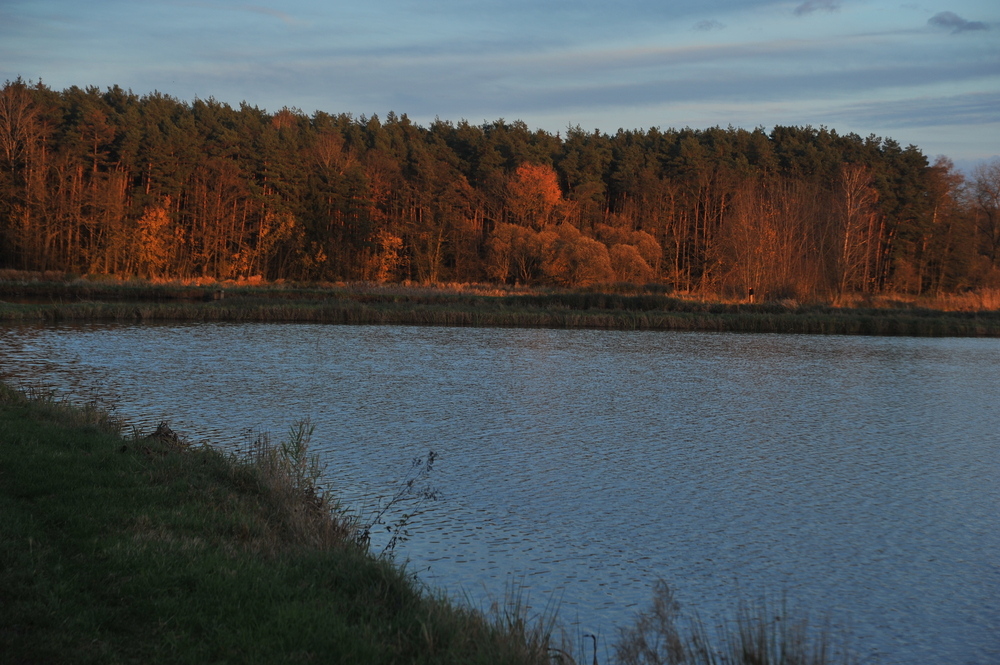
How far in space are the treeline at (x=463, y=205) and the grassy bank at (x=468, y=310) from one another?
792 cm

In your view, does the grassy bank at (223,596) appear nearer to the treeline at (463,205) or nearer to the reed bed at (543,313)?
the reed bed at (543,313)

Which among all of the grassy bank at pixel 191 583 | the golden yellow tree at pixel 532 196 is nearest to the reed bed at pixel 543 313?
the golden yellow tree at pixel 532 196

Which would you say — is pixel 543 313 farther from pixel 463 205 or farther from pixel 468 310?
pixel 463 205

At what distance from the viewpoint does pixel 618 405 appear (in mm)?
16125

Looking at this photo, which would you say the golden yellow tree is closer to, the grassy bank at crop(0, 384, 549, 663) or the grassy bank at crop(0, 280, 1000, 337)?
the grassy bank at crop(0, 280, 1000, 337)

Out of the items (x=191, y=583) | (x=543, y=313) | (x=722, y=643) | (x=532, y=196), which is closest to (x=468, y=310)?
(x=543, y=313)

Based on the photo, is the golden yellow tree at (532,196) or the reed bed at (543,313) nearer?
the reed bed at (543,313)

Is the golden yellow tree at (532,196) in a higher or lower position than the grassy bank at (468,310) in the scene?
higher

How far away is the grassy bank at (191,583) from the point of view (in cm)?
437

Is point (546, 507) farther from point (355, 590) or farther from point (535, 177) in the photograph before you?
point (535, 177)

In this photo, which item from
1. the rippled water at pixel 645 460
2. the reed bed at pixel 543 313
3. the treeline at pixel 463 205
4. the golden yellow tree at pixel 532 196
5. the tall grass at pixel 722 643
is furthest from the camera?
the golden yellow tree at pixel 532 196

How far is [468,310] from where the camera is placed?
120 feet

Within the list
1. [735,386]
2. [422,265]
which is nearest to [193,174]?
[422,265]

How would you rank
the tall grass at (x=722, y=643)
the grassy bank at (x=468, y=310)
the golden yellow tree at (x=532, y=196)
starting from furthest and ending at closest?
the golden yellow tree at (x=532, y=196) < the grassy bank at (x=468, y=310) < the tall grass at (x=722, y=643)
